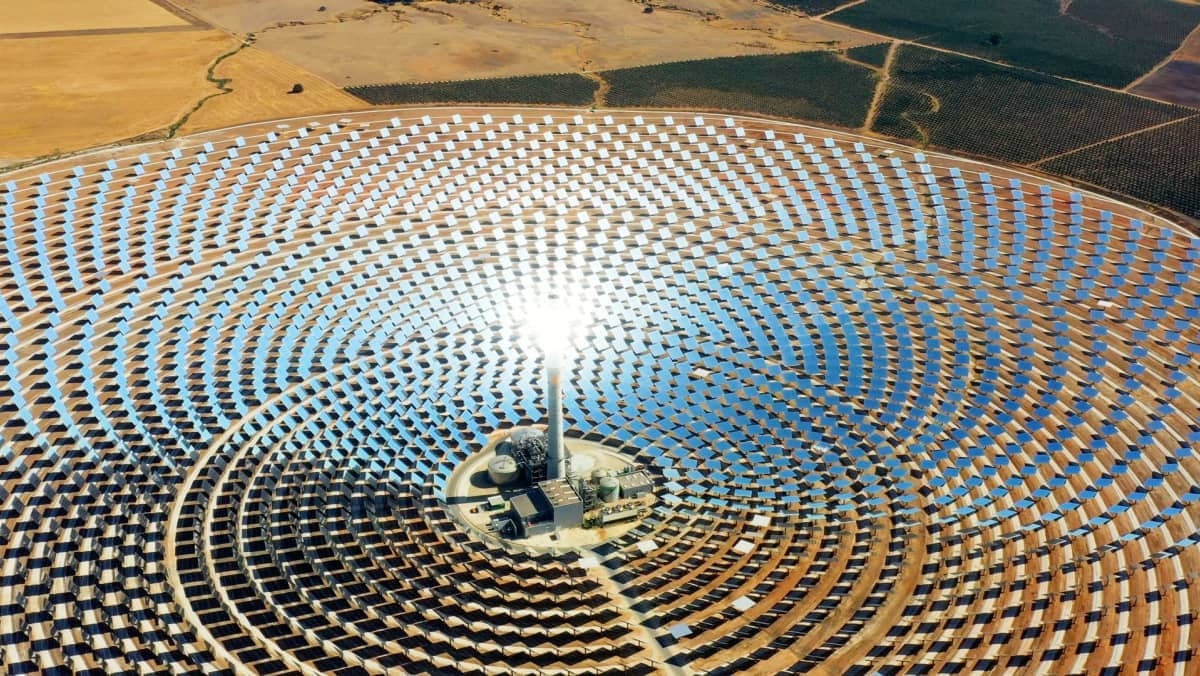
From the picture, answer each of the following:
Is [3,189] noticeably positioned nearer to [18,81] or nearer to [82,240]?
[82,240]

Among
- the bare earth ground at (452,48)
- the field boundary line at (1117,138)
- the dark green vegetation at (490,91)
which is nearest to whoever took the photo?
the field boundary line at (1117,138)

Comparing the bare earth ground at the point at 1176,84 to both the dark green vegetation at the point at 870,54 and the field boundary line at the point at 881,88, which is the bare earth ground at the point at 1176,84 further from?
the dark green vegetation at the point at 870,54

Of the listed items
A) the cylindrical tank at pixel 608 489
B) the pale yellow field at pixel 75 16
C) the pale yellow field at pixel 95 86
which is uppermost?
the pale yellow field at pixel 75 16

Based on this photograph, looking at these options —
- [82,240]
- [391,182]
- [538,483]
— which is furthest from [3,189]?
[538,483]

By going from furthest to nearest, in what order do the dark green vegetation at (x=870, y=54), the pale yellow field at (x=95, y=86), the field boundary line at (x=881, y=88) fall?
the dark green vegetation at (x=870, y=54) → the field boundary line at (x=881, y=88) → the pale yellow field at (x=95, y=86)

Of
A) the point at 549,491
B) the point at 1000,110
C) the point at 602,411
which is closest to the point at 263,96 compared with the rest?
the point at 602,411

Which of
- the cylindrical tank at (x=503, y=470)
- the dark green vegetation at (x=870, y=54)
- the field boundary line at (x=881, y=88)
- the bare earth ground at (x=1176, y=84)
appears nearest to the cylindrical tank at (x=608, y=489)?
the cylindrical tank at (x=503, y=470)
